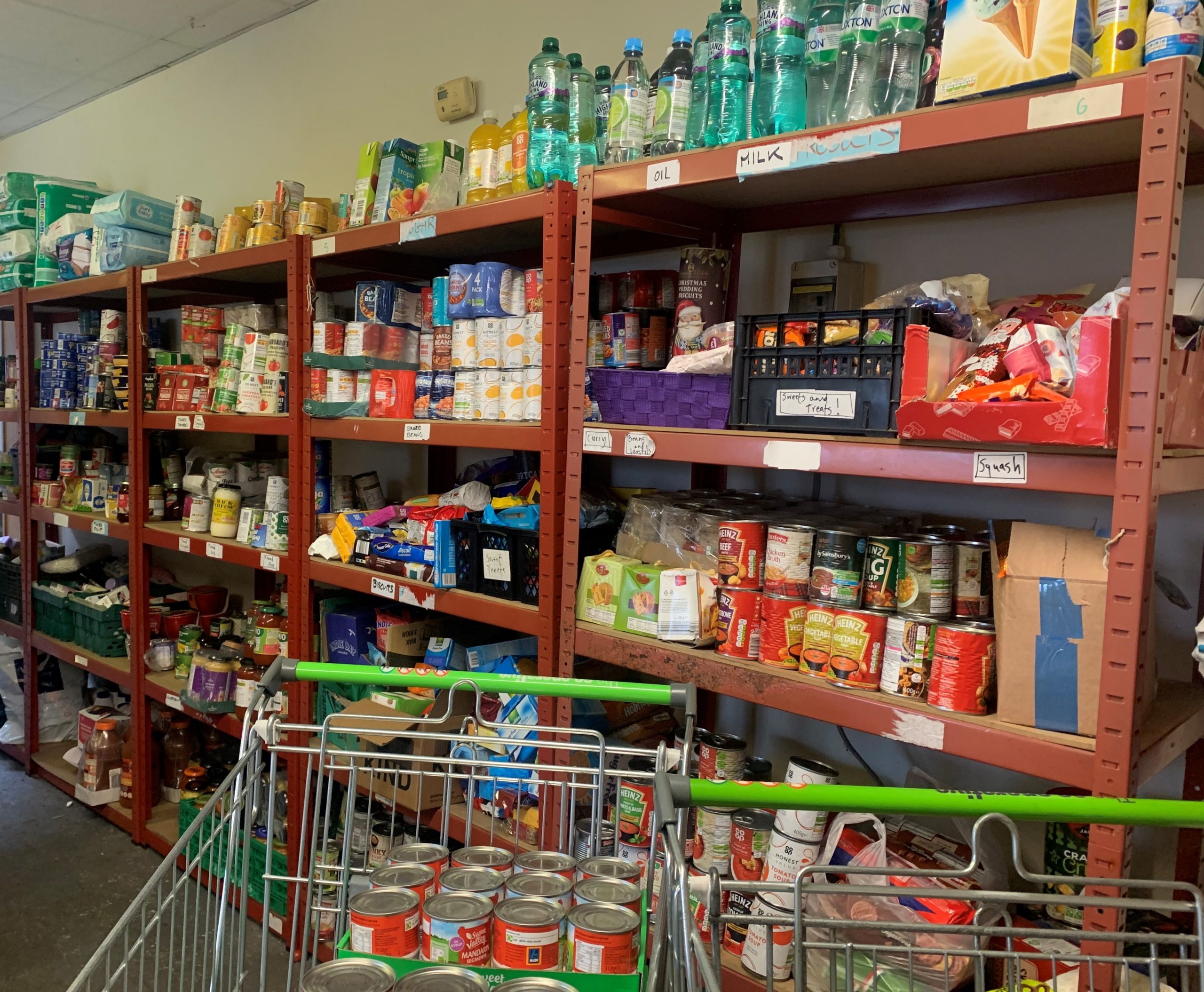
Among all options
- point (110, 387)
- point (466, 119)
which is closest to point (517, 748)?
point (466, 119)

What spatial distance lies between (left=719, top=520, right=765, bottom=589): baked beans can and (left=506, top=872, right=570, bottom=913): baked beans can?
2.02 ft

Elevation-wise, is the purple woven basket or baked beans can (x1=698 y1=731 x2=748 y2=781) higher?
the purple woven basket

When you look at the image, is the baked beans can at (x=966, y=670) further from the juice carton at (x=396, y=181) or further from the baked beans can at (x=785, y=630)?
the juice carton at (x=396, y=181)

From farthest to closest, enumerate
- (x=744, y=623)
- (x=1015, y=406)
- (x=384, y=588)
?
(x=384, y=588)
(x=744, y=623)
(x=1015, y=406)

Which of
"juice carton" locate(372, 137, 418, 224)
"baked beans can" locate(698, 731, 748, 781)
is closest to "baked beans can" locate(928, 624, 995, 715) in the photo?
"baked beans can" locate(698, 731, 748, 781)

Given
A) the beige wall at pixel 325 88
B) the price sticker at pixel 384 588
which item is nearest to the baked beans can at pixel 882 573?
the price sticker at pixel 384 588

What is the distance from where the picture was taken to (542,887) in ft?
4.25

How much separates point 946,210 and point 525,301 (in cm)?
96

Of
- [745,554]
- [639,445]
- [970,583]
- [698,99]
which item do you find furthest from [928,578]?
[698,99]

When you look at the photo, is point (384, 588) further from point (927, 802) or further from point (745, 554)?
point (927, 802)

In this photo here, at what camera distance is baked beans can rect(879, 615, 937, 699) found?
4.85 feet

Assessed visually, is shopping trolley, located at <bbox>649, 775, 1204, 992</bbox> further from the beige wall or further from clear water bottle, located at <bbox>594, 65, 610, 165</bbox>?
the beige wall

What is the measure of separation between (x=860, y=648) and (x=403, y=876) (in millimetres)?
823

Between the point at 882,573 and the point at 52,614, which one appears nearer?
the point at 882,573
